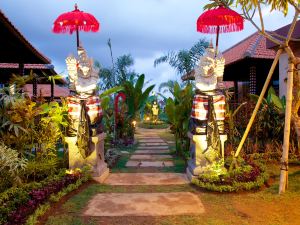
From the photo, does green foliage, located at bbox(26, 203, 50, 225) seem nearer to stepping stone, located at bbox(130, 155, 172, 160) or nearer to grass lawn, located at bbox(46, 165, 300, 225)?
grass lawn, located at bbox(46, 165, 300, 225)

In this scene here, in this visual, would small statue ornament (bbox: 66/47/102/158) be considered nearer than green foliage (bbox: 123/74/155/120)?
Yes

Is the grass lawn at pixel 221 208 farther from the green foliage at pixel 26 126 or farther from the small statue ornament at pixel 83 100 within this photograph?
the green foliage at pixel 26 126

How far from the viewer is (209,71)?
595cm

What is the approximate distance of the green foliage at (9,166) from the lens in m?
4.49

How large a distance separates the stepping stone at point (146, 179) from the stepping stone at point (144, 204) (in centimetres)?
82

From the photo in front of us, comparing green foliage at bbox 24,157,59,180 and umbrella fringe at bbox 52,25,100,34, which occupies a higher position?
umbrella fringe at bbox 52,25,100,34

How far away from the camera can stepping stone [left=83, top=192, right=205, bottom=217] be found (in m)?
4.31

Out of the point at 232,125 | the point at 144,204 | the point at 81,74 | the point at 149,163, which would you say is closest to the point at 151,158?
the point at 149,163

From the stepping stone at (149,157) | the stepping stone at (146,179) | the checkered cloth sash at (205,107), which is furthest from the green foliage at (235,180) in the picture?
the stepping stone at (149,157)

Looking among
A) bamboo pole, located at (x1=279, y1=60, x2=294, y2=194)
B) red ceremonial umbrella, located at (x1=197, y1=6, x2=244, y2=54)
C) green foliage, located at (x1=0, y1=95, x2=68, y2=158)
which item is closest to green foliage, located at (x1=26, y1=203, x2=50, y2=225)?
green foliage, located at (x1=0, y1=95, x2=68, y2=158)

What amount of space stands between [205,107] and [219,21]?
5.84ft

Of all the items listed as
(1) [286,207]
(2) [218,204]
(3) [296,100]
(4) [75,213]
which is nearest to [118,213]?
(4) [75,213]

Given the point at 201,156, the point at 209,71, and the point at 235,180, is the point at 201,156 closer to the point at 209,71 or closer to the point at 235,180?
the point at 235,180

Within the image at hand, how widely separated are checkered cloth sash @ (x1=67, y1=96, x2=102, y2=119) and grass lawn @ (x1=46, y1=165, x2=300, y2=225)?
4.52 ft
